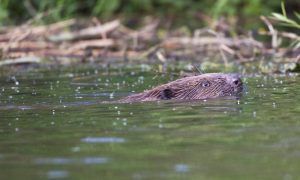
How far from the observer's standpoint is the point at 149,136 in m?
5.20

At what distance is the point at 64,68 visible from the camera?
38.2 feet

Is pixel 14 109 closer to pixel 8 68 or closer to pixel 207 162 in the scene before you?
pixel 207 162

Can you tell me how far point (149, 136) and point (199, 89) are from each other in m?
2.27

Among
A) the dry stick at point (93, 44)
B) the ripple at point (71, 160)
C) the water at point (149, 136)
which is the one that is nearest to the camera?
the water at point (149, 136)

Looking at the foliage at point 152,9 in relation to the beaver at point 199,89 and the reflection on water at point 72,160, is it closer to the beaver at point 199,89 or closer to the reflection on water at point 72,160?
the beaver at point 199,89

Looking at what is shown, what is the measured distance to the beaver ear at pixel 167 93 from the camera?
7312mm

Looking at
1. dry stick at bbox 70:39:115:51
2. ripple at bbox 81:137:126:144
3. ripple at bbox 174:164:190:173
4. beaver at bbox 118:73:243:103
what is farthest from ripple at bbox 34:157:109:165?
dry stick at bbox 70:39:115:51

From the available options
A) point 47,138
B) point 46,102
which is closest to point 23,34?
point 46,102

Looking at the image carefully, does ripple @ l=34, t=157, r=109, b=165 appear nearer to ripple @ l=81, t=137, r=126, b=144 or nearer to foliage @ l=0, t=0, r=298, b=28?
ripple @ l=81, t=137, r=126, b=144

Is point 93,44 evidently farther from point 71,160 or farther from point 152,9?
point 71,160

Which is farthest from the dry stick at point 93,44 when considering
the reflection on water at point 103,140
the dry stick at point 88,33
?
the reflection on water at point 103,140

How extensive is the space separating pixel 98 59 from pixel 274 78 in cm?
420

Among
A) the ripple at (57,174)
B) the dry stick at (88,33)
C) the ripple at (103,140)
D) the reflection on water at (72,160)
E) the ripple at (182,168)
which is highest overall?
the dry stick at (88,33)

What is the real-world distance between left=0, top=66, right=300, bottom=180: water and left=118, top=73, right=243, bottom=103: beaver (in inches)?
7.8
